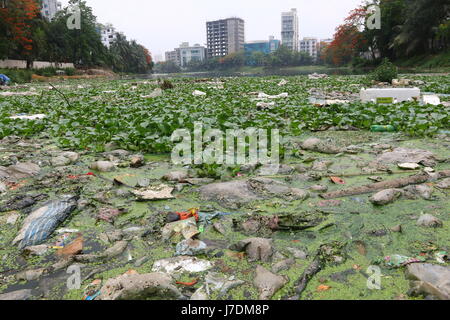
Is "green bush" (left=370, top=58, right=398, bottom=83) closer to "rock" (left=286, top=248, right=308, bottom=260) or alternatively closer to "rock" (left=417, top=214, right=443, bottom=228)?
"rock" (left=417, top=214, right=443, bottom=228)

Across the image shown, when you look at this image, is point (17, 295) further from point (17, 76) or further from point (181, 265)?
point (17, 76)

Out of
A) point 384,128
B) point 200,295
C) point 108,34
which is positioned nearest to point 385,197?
point 200,295

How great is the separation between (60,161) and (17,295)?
196 centimetres

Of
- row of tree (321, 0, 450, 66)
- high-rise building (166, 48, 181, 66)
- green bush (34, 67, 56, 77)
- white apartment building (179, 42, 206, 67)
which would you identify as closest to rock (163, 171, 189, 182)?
row of tree (321, 0, 450, 66)

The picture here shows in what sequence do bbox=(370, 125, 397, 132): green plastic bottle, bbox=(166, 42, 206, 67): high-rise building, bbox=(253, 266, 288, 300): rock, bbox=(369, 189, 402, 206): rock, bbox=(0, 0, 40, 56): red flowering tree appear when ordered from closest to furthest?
bbox=(253, 266, 288, 300): rock → bbox=(369, 189, 402, 206): rock → bbox=(370, 125, 397, 132): green plastic bottle → bbox=(0, 0, 40, 56): red flowering tree → bbox=(166, 42, 206, 67): high-rise building

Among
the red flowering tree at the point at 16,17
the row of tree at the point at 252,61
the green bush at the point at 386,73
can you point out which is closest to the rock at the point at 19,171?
the green bush at the point at 386,73

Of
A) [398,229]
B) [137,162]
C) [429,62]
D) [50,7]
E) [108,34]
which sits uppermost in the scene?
[50,7]

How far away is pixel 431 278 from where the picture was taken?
4.21 feet

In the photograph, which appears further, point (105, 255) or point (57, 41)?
point (57, 41)

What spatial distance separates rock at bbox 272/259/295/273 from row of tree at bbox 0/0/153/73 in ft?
90.3

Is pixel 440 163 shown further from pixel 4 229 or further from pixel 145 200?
pixel 4 229

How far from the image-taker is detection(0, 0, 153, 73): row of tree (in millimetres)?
23656

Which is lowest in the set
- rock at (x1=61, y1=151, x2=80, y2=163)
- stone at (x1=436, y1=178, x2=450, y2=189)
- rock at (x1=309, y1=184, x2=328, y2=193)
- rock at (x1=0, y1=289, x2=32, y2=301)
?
rock at (x1=0, y1=289, x2=32, y2=301)
